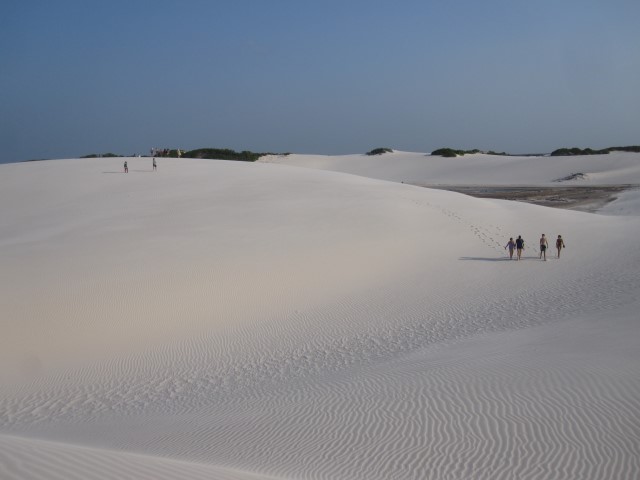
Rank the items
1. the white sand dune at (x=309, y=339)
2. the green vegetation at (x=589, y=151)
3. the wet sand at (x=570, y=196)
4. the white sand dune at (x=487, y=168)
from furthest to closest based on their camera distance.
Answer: the green vegetation at (x=589, y=151) → the white sand dune at (x=487, y=168) → the wet sand at (x=570, y=196) → the white sand dune at (x=309, y=339)

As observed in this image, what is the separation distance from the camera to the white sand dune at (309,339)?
5.75 meters

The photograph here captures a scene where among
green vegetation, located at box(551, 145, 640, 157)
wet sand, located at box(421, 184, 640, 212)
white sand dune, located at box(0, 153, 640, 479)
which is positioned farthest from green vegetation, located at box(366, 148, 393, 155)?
white sand dune, located at box(0, 153, 640, 479)

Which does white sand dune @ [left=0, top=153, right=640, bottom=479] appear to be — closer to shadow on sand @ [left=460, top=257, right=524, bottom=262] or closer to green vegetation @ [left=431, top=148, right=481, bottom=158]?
shadow on sand @ [left=460, top=257, right=524, bottom=262]

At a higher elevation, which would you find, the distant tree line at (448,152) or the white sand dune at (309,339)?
the distant tree line at (448,152)

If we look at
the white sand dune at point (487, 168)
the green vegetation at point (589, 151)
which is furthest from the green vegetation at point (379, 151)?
the green vegetation at point (589, 151)

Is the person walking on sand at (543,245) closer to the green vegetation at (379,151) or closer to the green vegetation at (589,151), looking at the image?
the green vegetation at (589,151)

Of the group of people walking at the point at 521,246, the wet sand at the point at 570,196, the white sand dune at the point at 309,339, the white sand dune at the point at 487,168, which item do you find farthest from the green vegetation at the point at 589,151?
the group of people walking at the point at 521,246

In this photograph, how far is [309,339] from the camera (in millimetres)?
11664

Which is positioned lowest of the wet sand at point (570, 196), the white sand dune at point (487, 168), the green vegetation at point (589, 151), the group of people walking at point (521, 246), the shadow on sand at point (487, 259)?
the shadow on sand at point (487, 259)

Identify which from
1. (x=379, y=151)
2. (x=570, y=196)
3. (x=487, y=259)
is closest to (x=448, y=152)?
(x=379, y=151)

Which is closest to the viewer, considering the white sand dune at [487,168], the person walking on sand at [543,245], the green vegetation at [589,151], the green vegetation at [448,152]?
the person walking on sand at [543,245]

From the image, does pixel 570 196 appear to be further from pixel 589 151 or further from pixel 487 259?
pixel 589 151

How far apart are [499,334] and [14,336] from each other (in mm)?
9617

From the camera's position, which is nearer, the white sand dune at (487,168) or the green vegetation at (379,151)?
the white sand dune at (487,168)
